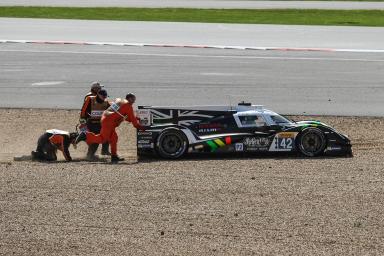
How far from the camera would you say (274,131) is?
17547mm

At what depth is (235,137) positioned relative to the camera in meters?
17.5

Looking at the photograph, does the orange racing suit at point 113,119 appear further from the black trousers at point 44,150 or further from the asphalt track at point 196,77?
the asphalt track at point 196,77

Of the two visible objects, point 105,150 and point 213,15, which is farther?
point 213,15

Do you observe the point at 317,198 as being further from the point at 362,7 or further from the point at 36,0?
the point at 36,0

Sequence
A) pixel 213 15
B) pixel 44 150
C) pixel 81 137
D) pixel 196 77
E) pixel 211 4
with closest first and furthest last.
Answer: pixel 44 150 < pixel 81 137 < pixel 196 77 < pixel 213 15 < pixel 211 4

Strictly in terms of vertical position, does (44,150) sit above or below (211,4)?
below

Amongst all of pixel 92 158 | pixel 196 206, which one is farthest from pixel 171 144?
pixel 196 206

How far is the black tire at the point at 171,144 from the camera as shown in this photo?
17453 mm

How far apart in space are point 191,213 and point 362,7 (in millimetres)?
33345

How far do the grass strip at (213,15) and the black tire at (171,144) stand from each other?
21715 mm

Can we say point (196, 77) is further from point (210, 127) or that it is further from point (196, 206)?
point (196, 206)

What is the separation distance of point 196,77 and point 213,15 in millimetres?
15240

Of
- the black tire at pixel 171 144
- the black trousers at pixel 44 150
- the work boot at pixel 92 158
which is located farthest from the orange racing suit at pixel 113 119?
the black trousers at pixel 44 150

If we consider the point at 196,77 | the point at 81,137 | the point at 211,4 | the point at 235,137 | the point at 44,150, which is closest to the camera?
the point at 235,137
